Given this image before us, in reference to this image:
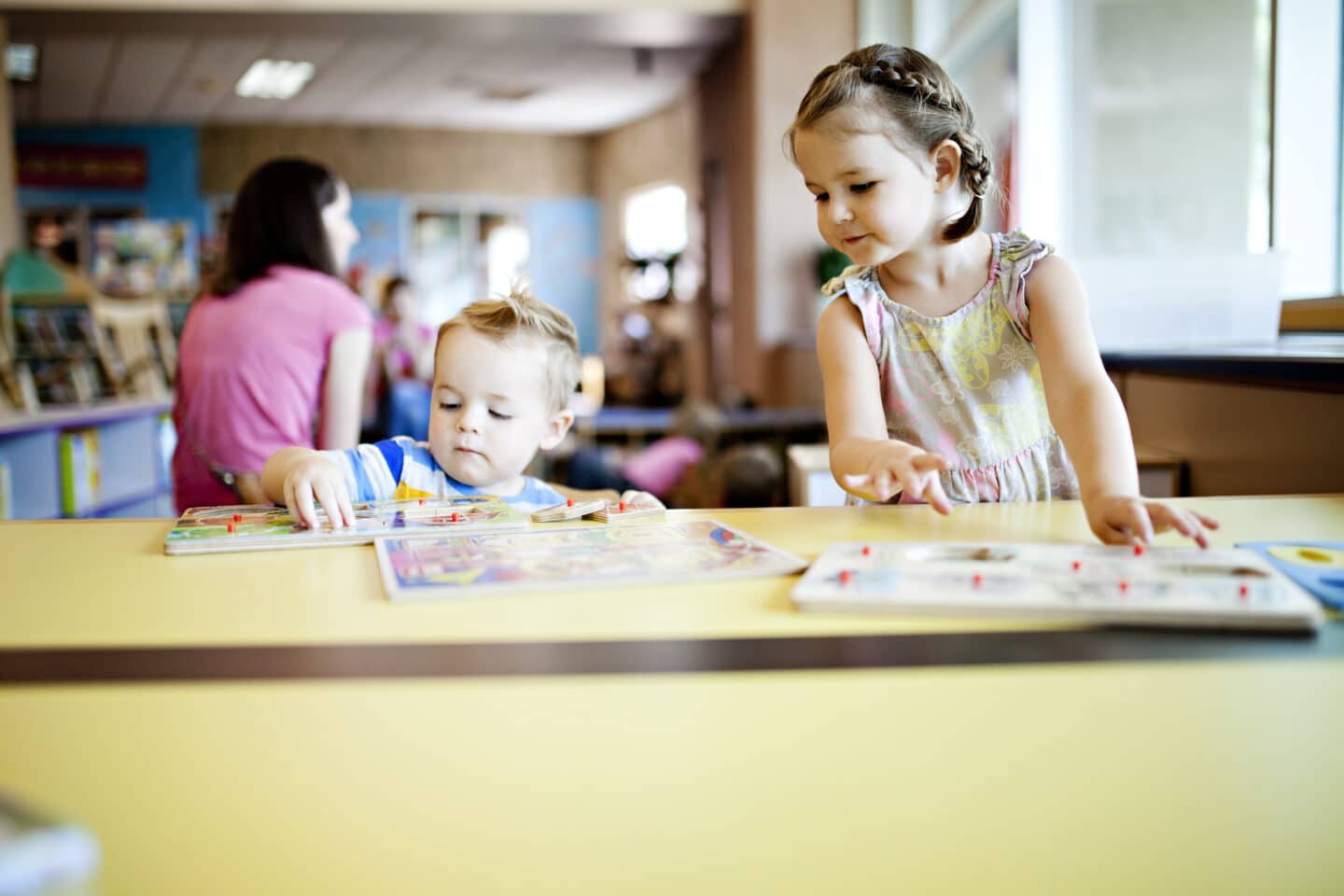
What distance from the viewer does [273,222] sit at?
7.17ft

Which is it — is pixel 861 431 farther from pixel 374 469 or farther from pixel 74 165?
pixel 74 165

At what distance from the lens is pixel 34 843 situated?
0.33 metres

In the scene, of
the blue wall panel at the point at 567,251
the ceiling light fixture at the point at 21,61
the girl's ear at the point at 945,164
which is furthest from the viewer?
the blue wall panel at the point at 567,251

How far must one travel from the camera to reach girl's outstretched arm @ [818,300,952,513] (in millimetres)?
938

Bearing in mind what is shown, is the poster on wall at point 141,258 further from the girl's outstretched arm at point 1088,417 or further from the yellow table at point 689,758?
the yellow table at point 689,758

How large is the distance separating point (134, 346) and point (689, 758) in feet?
16.0

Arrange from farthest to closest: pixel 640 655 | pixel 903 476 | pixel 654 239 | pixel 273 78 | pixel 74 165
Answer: pixel 654 239
pixel 74 165
pixel 273 78
pixel 903 476
pixel 640 655

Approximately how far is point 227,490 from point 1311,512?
5.79ft

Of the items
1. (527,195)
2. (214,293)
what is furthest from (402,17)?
(527,195)

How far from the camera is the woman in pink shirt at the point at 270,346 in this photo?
2.12 metres

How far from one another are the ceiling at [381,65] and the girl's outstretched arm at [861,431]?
5235 millimetres

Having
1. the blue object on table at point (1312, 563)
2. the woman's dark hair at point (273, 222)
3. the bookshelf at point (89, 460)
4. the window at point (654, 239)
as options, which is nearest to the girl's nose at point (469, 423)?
the blue object on table at point (1312, 563)

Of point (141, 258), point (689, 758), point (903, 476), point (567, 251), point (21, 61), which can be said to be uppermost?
point (21, 61)

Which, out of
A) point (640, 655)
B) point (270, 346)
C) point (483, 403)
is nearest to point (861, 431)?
point (483, 403)
